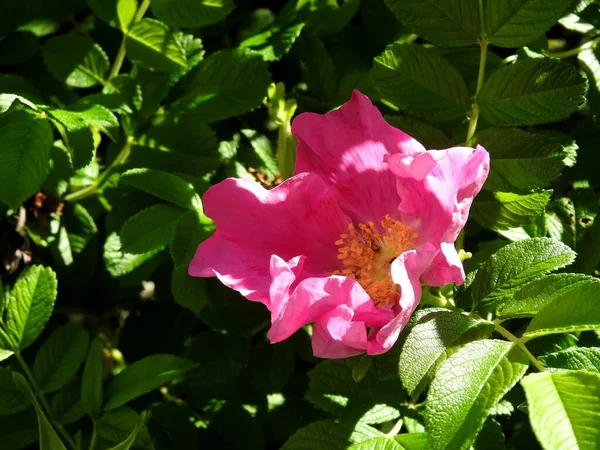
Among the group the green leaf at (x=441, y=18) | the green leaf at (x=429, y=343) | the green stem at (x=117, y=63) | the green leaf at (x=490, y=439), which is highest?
the green leaf at (x=441, y=18)

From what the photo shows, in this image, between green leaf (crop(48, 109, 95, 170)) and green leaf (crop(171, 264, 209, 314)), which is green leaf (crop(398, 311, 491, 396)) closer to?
green leaf (crop(171, 264, 209, 314))

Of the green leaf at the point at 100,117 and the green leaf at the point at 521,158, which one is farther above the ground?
the green leaf at the point at 521,158

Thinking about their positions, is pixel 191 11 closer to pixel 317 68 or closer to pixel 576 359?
pixel 317 68

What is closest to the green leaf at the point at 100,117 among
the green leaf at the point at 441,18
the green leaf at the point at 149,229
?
the green leaf at the point at 149,229

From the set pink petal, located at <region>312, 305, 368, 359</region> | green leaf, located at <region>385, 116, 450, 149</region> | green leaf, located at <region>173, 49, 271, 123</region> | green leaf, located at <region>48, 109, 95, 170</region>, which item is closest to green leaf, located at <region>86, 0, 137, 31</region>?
green leaf, located at <region>173, 49, 271, 123</region>

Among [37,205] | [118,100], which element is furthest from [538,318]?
[37,205]

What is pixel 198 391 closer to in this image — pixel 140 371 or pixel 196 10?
pixel 140 371

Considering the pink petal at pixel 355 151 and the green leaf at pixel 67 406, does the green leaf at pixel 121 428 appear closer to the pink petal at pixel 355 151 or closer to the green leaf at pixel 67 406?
the green leaf at pixel 67 406
